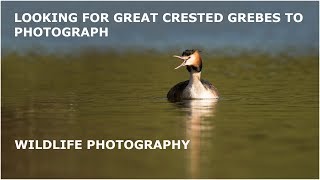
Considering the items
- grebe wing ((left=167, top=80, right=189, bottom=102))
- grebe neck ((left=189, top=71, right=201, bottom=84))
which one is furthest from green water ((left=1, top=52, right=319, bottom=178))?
grebe neck ((left=189, top=71, right=201, bottom=84))

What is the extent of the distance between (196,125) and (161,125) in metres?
0.63

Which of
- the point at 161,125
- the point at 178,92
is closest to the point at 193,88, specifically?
the point at 178,92

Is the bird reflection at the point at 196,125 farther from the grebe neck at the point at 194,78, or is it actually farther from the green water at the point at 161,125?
the grebe neck at the point at 194,78

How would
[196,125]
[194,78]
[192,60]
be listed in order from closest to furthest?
1. [196,125]
2. [194,78]
3. [192,60]

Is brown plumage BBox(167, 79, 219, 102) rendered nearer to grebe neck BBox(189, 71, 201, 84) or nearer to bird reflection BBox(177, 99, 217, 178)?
grebe neck BBox(189, 71, 201, 84)

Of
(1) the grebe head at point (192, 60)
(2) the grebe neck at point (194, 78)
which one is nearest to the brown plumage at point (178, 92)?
(2) the grebe neck at point (194, 78)

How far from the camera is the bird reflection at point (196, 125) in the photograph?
15875mm

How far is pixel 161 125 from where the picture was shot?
65.8 ft

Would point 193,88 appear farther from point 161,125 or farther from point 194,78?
point 161,125

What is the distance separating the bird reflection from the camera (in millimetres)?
15875

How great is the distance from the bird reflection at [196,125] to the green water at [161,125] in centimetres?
2

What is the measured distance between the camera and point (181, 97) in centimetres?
2555

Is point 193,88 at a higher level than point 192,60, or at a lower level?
lower

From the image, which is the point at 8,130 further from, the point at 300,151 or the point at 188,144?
the point at 300,151
